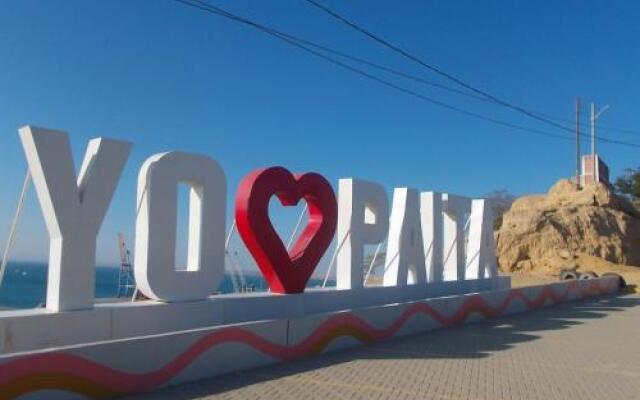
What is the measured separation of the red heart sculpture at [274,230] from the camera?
38.9ft

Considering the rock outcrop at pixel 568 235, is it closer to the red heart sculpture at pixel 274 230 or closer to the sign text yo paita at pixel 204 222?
the sign text yo paita at pixel 204 222

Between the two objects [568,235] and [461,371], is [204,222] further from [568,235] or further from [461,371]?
[568,235]

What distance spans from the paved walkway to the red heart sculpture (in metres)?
2.20

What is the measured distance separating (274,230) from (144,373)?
4985mm

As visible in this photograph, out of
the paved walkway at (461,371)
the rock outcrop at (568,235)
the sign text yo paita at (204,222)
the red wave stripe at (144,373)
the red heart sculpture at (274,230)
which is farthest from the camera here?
the rock outcrop at (568,235)

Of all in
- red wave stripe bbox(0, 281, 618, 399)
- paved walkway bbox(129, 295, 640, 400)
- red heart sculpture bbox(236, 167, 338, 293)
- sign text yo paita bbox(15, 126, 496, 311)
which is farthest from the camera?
red heart sculpture bbox(236, 167, 338, 293)

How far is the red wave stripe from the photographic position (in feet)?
21.2

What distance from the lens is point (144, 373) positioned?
782 centimetres

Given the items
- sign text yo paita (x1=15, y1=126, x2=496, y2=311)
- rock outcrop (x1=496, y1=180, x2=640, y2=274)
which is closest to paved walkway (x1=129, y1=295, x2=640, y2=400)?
sign text yo paita (x1=15, y1=126, x2=496, y2=311)

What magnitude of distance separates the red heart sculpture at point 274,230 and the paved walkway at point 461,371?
220 centimetres

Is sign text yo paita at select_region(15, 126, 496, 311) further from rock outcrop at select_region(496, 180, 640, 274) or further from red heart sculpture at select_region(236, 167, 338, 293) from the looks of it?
rock outcrop at select_region(496, 180, 640, 274)

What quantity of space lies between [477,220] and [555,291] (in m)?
5.57

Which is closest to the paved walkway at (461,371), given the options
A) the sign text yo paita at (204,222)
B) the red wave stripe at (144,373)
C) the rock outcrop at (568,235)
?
the red wave stripe at (144,373)

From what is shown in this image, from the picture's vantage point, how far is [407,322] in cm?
1368
